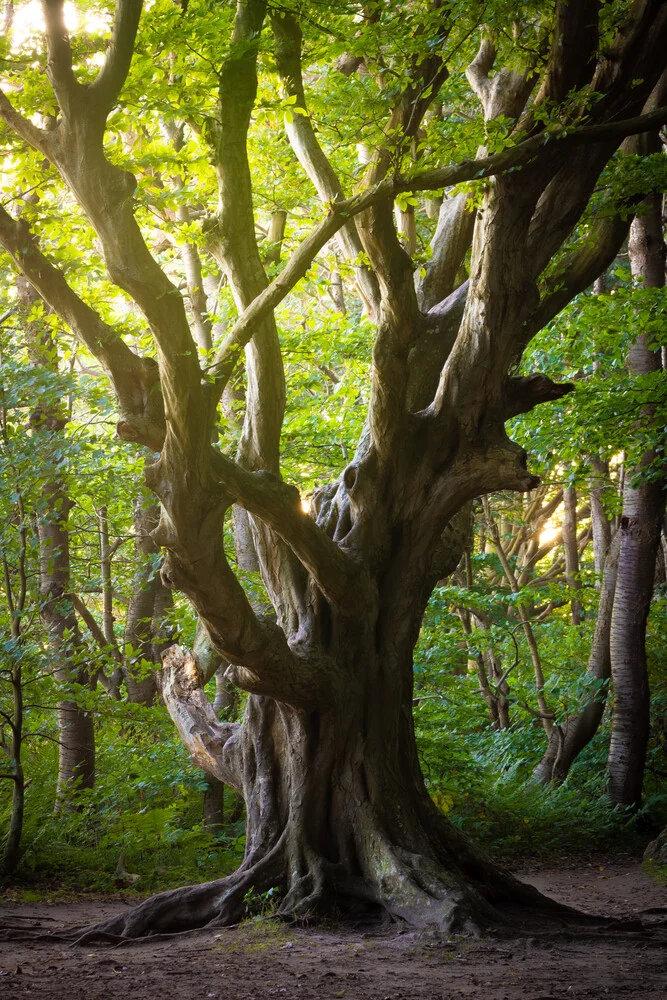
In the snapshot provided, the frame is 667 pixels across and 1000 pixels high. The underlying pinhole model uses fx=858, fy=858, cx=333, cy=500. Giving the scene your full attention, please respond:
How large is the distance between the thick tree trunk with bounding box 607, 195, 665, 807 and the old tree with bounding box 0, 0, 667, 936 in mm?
4387

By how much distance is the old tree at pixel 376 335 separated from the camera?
536cm

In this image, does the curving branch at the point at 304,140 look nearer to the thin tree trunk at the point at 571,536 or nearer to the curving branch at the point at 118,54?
the curving branch at the point at 118,54

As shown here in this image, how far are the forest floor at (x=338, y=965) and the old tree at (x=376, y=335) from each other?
1.27ft

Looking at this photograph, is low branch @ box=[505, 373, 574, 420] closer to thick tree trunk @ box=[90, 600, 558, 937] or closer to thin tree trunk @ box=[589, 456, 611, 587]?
thick tree trunk @ box=[90, 600, 558, 937]

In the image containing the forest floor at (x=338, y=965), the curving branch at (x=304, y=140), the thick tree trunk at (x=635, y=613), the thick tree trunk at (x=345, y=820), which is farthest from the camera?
the thick tree trunk at (x=635, y=613)

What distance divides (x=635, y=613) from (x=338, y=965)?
779 cm

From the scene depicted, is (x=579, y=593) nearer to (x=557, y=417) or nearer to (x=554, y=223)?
(x=557, y=417)

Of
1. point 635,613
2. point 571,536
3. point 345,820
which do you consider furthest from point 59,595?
point 571,536

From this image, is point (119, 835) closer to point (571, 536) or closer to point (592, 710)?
point (592, 710)

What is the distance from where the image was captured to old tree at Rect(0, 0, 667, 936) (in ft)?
17.6

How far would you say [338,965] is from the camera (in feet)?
15.8

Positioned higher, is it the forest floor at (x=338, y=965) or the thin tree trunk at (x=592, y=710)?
the thin tree trunk at (x=592, y=710)

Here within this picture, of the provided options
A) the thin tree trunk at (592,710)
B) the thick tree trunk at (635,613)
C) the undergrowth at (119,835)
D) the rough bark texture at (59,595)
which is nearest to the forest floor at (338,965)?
the undergrowth at (119,835)

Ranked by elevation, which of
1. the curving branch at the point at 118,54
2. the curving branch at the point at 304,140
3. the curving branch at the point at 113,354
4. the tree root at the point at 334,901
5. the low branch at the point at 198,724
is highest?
the curving branch at the point at 304,140
